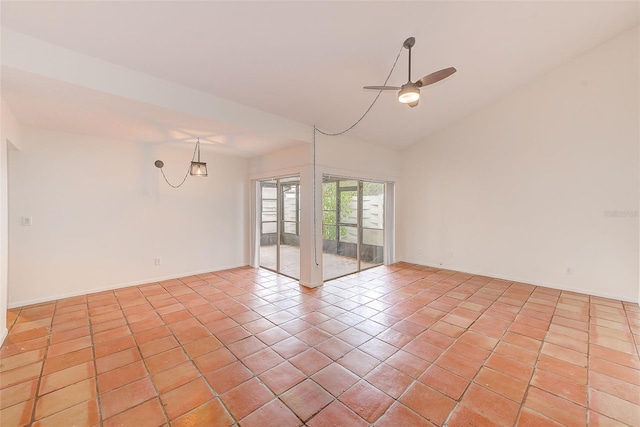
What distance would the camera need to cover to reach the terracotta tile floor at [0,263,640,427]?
5.99 feet

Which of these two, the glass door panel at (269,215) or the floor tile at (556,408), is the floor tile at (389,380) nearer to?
the floor tile at (556,408)

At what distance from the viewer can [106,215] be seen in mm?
4219

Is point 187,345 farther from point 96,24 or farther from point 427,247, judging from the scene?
point 427,247

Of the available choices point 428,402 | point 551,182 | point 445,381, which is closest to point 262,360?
point 428,402

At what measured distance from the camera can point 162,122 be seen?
3.40m

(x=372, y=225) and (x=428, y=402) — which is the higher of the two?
(x=372, y=225)

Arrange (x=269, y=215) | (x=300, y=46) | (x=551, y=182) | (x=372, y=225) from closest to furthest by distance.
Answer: (x=300, y=46) → (x=551, y=182) → (x=269, y=215) → (x=372, y=225)

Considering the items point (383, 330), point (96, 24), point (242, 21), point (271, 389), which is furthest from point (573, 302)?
point (96, 24)

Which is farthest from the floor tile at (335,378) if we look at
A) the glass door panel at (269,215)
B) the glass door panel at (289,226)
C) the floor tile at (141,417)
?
the glass door panel at (269,215)

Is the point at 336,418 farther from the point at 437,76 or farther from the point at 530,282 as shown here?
the point at 530,282

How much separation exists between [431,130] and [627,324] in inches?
163

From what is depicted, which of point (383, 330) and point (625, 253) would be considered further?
point (625, 253)

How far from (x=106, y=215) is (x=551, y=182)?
7.34 m

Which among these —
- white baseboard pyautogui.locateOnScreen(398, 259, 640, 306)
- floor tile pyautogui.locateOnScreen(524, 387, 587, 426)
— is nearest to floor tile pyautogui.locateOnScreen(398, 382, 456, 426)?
floor tile pyautogui.locateOnScreen(524, 387, 587, 426)
